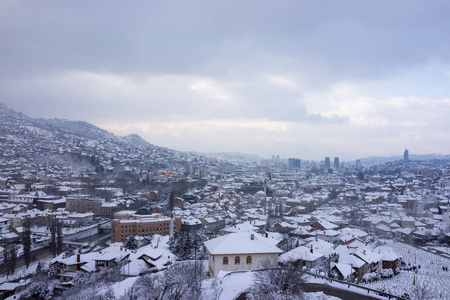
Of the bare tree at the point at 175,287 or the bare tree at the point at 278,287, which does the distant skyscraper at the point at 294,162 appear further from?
the bare tree at the point at 278,287

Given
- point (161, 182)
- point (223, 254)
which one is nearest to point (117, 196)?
point (161, 182)

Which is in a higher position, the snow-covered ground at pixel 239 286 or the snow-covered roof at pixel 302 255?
the snow-covered ground at pixel 239 286

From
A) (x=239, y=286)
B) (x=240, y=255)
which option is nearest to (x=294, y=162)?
(x=240, y=255)

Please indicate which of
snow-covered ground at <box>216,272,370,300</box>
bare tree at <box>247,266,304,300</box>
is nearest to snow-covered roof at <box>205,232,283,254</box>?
snow-covered ground at <box>216,272,370,300</box>

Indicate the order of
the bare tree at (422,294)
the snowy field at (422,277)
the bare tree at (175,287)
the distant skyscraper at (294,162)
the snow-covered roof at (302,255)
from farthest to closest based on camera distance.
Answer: the distant skyscraper at (294,162) < the snow-covered roof at (302,255) < the snowy field at (422,277) < the bare tree at (422,294) < the bare tree at (175,287)

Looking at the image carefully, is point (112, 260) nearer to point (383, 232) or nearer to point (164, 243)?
point (164, 243)

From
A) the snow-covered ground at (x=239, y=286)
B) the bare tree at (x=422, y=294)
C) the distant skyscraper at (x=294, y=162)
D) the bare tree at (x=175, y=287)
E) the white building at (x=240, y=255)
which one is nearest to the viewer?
the bare tree at (x=175, y=287)

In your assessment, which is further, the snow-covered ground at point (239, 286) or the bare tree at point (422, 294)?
the snow-covered ground at point (239, 286)

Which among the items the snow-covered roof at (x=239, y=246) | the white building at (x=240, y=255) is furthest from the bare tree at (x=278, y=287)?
the snow-covered roof at (x=239, y=246)
